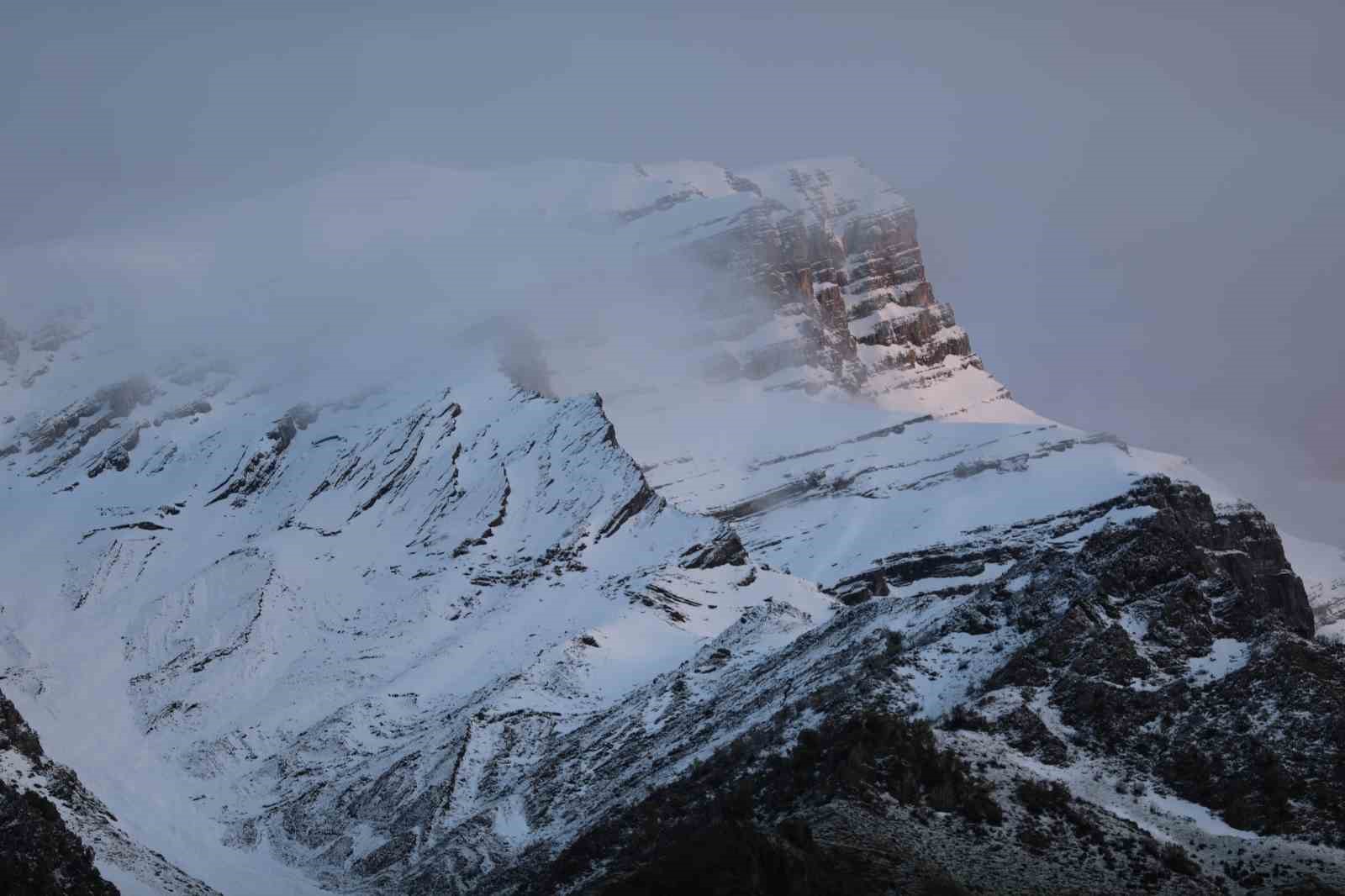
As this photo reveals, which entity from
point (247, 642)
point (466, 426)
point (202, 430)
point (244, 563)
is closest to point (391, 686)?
point (247, 642)

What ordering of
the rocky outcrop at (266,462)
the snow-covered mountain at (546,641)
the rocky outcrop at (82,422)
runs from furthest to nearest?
the rocky outcrop at (82,422), the rocky outcrop at (266,462), the snow-covered mountain at (546,641)

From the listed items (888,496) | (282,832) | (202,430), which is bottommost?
(888,496)

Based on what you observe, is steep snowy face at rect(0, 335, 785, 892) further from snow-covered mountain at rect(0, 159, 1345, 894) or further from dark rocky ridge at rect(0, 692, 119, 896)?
dark rocky ridge at rect(0, 692, 119, 896)

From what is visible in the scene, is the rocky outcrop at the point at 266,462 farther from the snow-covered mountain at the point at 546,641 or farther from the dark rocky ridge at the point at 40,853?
the dark rocky ridge at the point at 40,853

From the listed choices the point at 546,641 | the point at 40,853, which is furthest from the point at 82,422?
the point at 40,853

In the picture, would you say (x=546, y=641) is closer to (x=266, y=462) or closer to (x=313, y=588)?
(x=313, y=588)

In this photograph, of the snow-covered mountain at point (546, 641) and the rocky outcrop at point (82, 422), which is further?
the rocky outcrop at point (82, 422)

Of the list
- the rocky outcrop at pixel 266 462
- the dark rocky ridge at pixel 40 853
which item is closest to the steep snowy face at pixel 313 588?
the rocky outcrop at pixel 266 462

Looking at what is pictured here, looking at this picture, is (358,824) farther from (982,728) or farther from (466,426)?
(466,426)

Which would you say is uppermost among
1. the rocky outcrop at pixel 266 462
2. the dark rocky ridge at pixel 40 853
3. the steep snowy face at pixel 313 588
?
the dark rocky ridge at pixel 40 853
